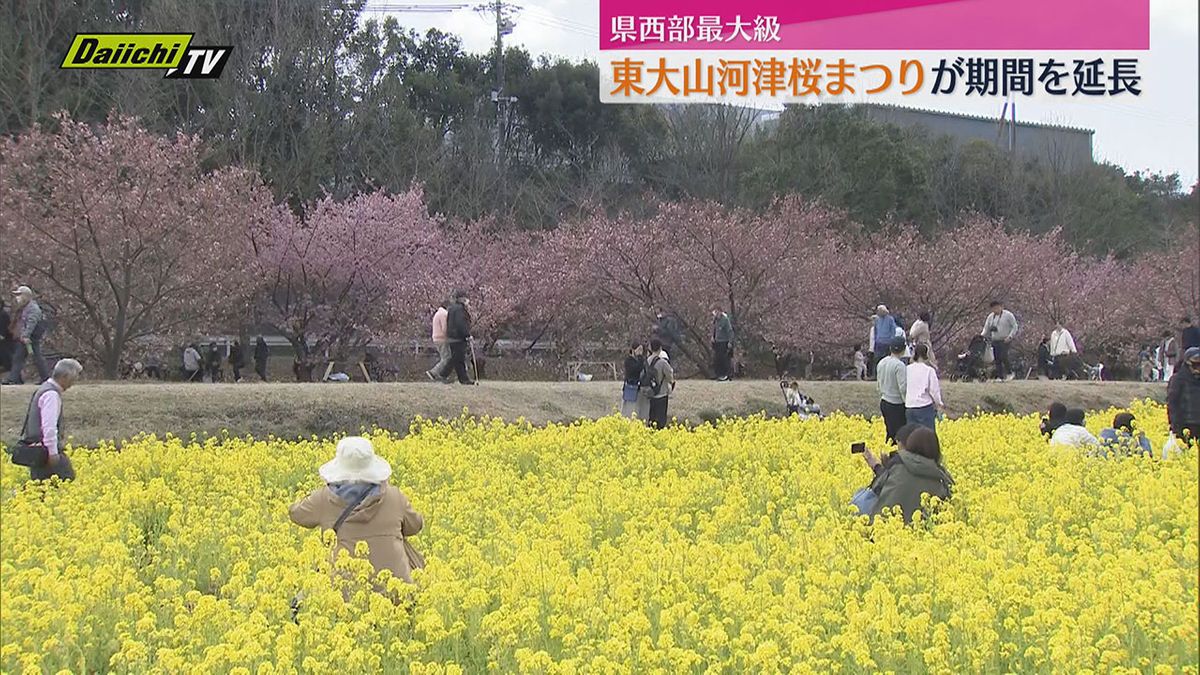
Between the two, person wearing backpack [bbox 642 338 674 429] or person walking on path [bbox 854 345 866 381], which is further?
person walking on path [bbox 854 345 866 381]

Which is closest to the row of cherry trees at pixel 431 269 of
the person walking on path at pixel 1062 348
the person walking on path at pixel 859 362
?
the person walking on path at pixel 859 362

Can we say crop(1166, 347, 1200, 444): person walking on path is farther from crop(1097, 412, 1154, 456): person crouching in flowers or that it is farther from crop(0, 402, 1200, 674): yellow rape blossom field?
crop(0, 402, 1200, 674): yellow rape blossom field

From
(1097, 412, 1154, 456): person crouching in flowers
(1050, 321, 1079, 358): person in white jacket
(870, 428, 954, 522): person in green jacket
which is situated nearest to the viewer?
(870, 428, 954, 522): person in green jacket

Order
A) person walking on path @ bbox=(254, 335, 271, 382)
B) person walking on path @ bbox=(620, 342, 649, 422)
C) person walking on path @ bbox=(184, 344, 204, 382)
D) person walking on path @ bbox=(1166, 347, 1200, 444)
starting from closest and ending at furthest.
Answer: person walking on path @ bbox=(1166, 347, 1200, 444)
person walking on path @ bbox=(620, 342, 649, 422)
person walking on path @ bbox=(184, 344, 204, 382)
person walking on path @ bbox=(254, 335, 271, 382)

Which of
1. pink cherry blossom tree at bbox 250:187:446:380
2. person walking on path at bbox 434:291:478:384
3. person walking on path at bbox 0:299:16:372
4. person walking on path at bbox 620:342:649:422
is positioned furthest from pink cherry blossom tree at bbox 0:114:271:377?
person walking on path at bbox 620:342:649:422

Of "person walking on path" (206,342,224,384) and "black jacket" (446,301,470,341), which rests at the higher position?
"black jacket" (446,301,470,341)

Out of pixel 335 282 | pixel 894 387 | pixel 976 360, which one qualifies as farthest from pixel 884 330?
pixel 335 282

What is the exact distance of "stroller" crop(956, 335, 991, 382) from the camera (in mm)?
18062

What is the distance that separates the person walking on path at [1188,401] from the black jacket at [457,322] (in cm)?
792

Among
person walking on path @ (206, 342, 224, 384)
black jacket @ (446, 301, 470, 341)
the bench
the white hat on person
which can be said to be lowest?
the bench

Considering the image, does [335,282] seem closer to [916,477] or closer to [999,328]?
[999,328]

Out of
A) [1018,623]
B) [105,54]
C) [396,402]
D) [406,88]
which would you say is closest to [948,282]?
[396,402]

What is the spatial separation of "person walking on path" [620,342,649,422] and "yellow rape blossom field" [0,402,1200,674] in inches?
169

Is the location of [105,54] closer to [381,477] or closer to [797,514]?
[381,477]
